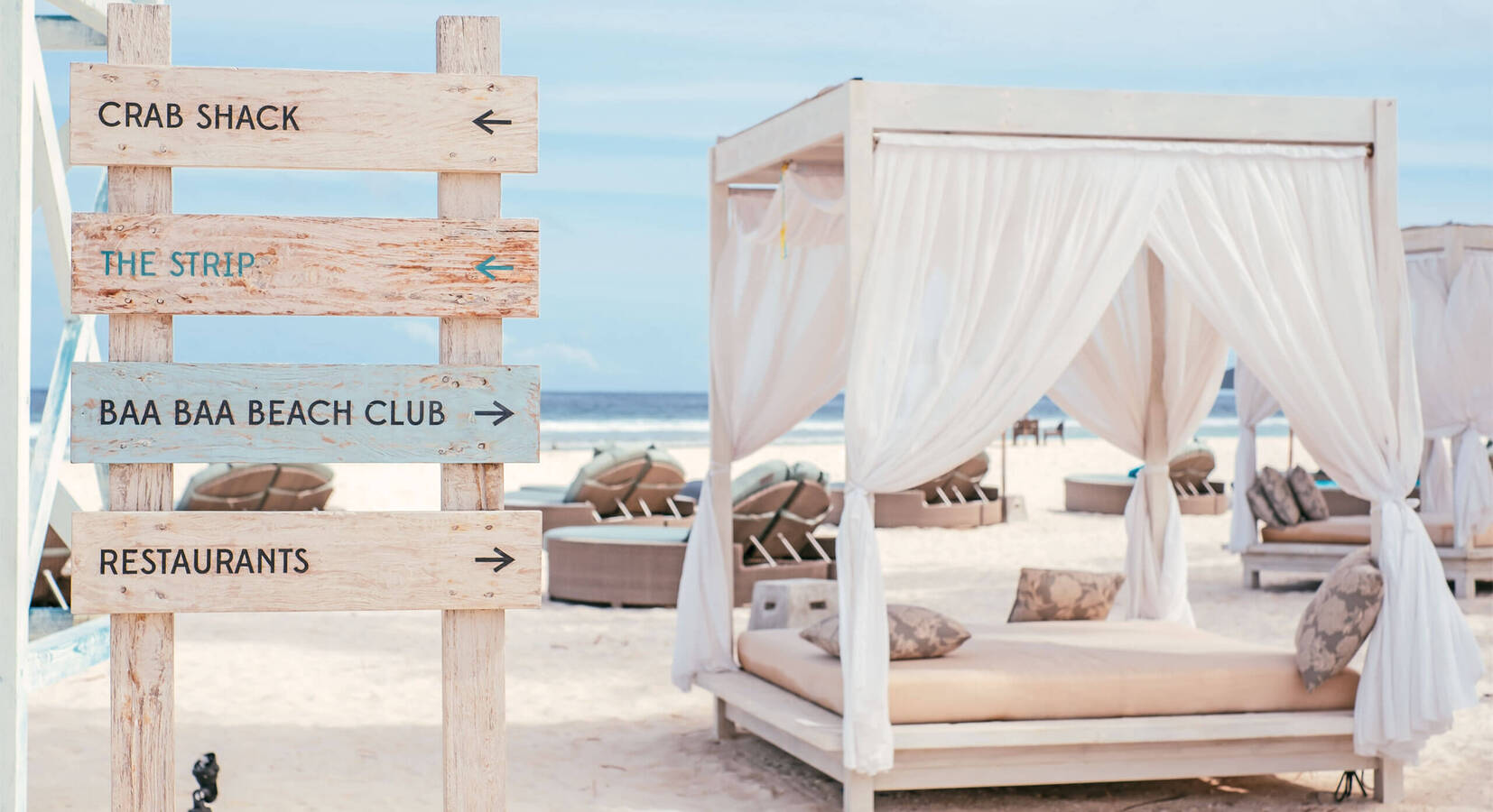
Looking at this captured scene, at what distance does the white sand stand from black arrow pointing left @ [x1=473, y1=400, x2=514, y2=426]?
2.18 meters

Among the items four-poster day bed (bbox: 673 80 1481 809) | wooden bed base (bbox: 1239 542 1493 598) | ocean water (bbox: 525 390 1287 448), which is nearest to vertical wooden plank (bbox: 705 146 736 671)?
four-poster day bed (bbox: 673 80 1481 809)

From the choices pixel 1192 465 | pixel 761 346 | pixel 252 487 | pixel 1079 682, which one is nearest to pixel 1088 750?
pixel 1079 682

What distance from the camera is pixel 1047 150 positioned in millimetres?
5297

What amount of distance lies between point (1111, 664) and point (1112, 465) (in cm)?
2060

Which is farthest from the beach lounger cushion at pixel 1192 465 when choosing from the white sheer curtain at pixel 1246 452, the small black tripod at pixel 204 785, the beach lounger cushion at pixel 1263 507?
→ the small black tripod at pixel 204 785

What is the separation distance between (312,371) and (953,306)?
2.43 m

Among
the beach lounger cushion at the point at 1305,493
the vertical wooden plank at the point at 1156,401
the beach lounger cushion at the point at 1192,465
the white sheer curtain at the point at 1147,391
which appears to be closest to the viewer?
the white sheer curtain at the point at 1147,391

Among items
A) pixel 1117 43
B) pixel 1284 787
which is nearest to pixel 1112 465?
pixel 1284 787

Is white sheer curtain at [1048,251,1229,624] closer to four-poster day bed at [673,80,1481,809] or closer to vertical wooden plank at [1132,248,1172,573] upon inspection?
vertical wooden plank at [1132,248,1172,573]

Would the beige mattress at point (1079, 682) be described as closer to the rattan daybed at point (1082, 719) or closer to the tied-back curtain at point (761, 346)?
the rattan daybed at point (1082, 719)

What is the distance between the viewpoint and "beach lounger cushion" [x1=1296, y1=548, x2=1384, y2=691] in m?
5.21

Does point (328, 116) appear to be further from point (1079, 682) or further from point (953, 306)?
point (1079, 682)

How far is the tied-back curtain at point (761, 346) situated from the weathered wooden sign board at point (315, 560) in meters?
2.93

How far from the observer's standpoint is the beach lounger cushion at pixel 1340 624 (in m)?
5.21
